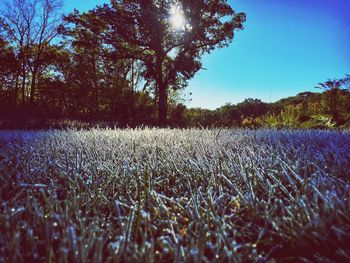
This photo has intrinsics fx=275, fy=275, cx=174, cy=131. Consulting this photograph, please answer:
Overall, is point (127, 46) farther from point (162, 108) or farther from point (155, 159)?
point (155, 159)

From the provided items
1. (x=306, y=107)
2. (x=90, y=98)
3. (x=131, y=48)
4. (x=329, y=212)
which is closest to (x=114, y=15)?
(x=131, y=48)

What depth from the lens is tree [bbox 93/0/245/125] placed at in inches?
694

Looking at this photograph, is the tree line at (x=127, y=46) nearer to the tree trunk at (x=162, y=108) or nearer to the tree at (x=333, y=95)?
the tree trunk at (x=162, y=108)

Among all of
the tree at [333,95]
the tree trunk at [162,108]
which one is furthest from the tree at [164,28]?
the tree at [333,95]

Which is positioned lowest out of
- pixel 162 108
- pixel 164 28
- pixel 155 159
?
pixel 155 159

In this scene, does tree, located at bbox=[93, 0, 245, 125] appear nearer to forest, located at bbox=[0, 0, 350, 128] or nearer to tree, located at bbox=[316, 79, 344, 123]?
forest, located at bbox=[0, 0, 350, 128]

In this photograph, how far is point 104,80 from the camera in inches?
981

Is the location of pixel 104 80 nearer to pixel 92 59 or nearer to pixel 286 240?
pixel 92 59

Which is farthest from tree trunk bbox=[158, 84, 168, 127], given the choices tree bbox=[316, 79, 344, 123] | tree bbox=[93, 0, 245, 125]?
tree bbox=[316, 79, 344, 123]

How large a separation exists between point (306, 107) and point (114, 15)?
501 inches

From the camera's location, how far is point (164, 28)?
1831 cm

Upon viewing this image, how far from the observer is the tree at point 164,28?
17.6 meters

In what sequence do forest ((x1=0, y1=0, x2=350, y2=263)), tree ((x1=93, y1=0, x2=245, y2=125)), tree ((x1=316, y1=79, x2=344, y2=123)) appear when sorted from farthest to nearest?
1. tree ((x1=93, y1=0, x2=245, y2=125))
2. tree ((x1=316, y1=79, x2=344, y2=123))
3. forest ((x1=0, y1=0, x2=350, y2=263))

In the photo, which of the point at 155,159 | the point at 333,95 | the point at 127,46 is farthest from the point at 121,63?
the point at 155,159
